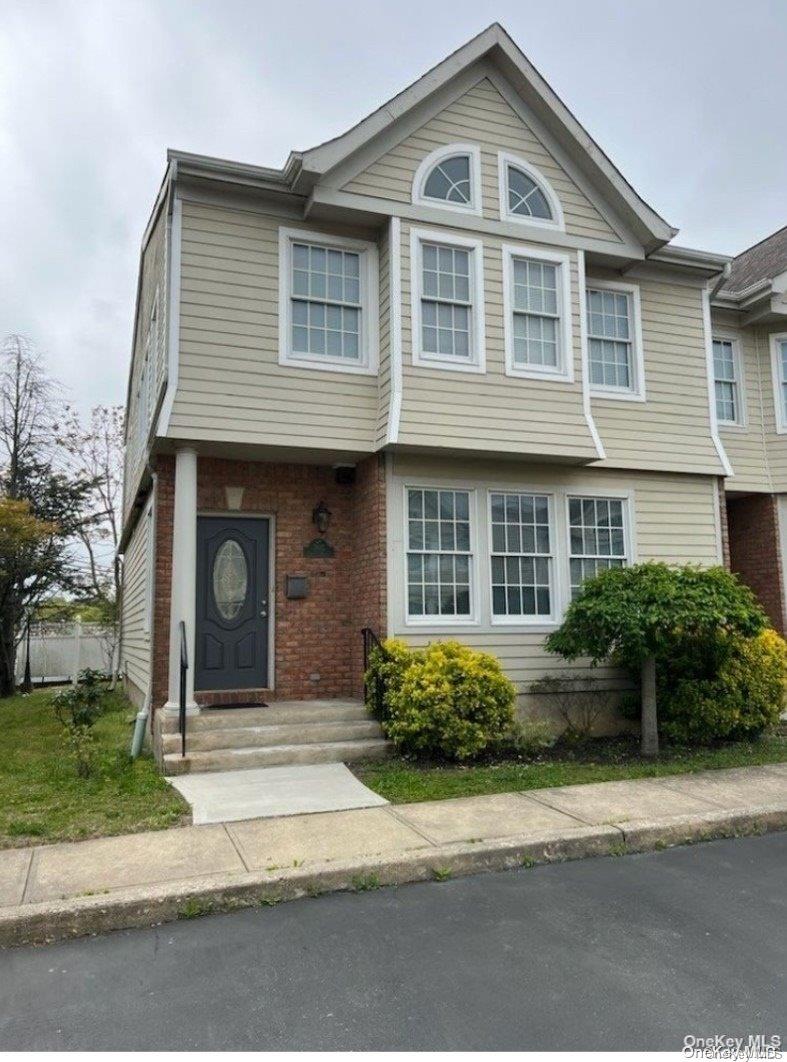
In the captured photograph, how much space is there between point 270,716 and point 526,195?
23.7ft

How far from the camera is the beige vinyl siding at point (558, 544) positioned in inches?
352

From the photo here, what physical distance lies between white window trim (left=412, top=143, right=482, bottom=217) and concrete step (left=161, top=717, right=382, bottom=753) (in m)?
6.21

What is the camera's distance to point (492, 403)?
29.9ft

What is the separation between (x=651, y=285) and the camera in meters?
10.8

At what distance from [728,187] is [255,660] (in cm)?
1677

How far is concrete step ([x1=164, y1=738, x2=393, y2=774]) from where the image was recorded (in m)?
7.36

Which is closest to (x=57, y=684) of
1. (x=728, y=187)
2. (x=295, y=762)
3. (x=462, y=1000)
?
(x=295, y=762)

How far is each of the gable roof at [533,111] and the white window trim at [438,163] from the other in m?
0.61

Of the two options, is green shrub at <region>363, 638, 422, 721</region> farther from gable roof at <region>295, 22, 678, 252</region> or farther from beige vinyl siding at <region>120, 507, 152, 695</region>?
gable roof at <region>295, 22, 678, 252</region>

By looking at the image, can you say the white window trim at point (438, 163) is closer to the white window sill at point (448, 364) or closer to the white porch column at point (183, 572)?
the white window sill at point (448, 364)

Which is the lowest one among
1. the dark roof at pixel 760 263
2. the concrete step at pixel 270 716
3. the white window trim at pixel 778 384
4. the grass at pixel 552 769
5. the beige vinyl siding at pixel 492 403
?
the grass at pixel 552 769

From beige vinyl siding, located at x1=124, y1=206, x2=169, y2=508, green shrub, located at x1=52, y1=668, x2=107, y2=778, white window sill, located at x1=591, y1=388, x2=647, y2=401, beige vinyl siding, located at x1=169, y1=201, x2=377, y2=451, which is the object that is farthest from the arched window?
green shrub, located at x1=52, y1=668, x2=107, y2=778

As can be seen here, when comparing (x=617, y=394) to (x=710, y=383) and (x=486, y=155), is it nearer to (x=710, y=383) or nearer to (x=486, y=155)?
(x=710, y=383)

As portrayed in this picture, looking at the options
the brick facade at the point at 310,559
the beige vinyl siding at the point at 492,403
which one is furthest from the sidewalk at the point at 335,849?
the beige vinyl siding at the point at 492,403
